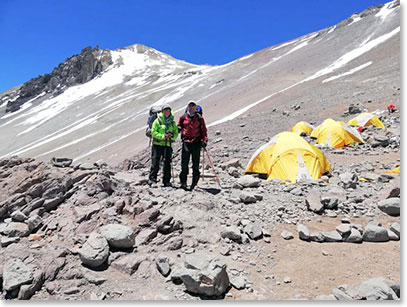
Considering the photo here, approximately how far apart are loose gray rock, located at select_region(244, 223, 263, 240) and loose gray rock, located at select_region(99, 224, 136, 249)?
220 centimetres

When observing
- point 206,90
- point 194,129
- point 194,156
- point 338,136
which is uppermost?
point 206,90

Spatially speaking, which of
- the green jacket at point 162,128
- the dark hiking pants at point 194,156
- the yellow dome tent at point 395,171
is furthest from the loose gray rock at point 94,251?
the yellow dome tent at point 395,171

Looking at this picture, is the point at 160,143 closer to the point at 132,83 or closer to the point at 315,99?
the point at 315,99

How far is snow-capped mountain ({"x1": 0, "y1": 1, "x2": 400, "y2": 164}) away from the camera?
28172mm

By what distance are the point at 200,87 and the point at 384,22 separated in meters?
37.1

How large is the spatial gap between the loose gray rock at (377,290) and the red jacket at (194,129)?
504 centimetres

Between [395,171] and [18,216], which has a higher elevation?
[18,216]

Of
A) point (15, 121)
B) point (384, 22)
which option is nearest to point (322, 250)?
point (384, 22)

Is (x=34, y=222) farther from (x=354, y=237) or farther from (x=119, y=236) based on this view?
(x=354, y=237)

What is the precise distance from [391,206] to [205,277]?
4700mm

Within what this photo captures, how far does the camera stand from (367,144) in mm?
13695

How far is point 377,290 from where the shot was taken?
145 inches

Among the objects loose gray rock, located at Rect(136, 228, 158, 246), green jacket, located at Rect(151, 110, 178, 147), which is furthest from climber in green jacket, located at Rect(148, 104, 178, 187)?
loose gray rock, located at Rect(136, 228, 158, 246)

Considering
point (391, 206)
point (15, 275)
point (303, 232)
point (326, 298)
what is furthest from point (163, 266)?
point (391, 206)
